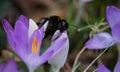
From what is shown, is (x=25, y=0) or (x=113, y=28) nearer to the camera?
(x=113, y=28)

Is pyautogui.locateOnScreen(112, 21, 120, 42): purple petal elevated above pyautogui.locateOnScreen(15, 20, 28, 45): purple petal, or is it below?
below

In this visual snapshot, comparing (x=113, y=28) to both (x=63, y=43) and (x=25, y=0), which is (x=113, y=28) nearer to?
(x=63, y=43)

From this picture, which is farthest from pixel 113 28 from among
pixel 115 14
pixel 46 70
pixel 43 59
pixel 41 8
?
pixel 41 8

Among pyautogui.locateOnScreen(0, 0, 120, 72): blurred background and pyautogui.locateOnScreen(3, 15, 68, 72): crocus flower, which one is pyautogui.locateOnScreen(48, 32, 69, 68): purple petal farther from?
pyautogui.locateOnScreen(0, 0, 120, 72): blurred background

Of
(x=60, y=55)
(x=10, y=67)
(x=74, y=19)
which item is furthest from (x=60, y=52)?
(x=74, y=19)

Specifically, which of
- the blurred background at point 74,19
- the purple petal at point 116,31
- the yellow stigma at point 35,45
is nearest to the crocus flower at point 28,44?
the yellow stigma at point 35,45

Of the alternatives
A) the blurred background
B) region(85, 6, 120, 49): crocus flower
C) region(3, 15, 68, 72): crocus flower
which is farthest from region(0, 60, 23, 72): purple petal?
the blurred background
